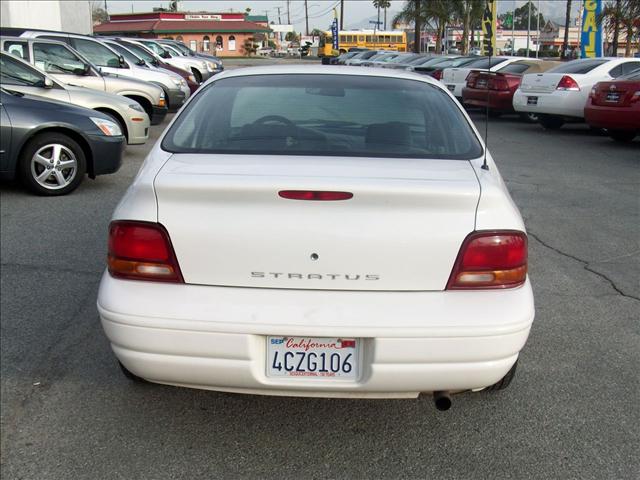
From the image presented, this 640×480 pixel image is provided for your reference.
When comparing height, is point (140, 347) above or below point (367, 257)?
below

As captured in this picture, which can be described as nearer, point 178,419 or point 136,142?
point 178,419

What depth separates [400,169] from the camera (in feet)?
9.94

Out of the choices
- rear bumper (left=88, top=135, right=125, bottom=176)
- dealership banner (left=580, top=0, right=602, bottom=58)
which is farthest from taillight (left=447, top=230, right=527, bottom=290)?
dealership banner (left=580, top=0, right=602, bottom=58)

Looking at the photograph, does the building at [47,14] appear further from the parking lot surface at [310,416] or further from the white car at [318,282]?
the white car at [318,282]

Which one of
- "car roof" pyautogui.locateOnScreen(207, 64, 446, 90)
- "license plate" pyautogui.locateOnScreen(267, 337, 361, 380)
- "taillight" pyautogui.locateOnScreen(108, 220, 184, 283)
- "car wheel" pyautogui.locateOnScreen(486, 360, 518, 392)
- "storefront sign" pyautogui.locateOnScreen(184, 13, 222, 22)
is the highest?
"storefront sign" pyautogui.locateOnScreen(184, 13, 222, 22)

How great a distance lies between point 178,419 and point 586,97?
41.8 feet

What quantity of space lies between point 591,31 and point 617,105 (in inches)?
647

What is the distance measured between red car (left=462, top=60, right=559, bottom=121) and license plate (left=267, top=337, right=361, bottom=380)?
14.6 meters

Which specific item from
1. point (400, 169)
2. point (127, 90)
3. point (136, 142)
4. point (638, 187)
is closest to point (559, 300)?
point (400, 169)

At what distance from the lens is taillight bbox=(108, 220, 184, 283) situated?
286 cm

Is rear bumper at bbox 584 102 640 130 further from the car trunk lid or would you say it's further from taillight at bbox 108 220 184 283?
taillight at bbox 108 220 184 283

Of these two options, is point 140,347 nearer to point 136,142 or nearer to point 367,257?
point 367,257

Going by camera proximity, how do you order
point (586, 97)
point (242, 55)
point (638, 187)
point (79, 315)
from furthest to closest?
point (242, 55) < point (586, 97) < point (638, 187) < point (79, 315)

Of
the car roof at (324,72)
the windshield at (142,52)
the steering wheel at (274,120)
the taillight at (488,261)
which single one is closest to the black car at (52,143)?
the car roof at (324,72)
